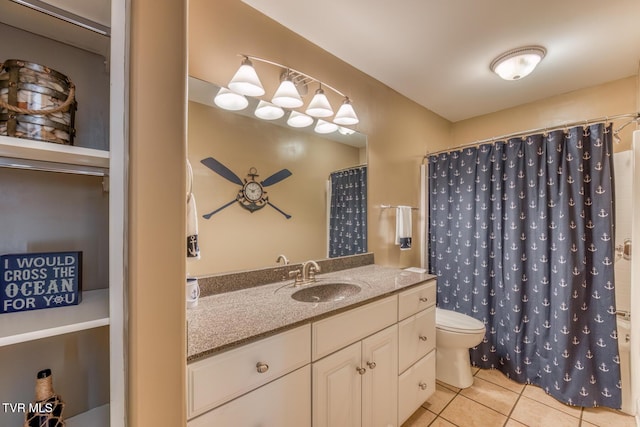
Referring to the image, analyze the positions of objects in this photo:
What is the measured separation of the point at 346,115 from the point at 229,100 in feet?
2.58

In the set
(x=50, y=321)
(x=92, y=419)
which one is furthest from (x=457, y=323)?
(x=50, y=321)

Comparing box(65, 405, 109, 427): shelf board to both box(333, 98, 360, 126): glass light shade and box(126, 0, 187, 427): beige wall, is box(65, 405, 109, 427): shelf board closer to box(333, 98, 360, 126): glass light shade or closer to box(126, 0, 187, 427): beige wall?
box(126, 0, 187, 427): beige wall

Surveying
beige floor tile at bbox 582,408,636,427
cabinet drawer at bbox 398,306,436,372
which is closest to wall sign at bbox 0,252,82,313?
cabinet drawer at bbox 398,306,436,372

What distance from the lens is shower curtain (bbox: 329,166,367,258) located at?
1.91m

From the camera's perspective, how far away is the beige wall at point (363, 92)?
1.32 m

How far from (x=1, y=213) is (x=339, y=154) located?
1.65m

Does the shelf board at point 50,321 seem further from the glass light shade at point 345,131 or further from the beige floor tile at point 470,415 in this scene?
the beige floor tile at point 470,415

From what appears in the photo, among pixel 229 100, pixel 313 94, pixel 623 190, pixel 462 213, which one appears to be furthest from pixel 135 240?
pixel 623 190

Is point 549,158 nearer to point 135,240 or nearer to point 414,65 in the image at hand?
point 414,65

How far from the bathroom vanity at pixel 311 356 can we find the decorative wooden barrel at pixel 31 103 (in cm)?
67

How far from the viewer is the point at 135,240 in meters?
0.57

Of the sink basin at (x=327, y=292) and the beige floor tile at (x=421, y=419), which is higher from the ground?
the sink basin at (x=327, y=292)

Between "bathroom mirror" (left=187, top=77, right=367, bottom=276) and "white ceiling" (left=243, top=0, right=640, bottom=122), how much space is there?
57 cm

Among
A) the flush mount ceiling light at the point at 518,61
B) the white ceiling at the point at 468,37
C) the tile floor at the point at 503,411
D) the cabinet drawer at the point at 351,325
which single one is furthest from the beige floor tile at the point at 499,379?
the white ceiling at the point at 468,37
